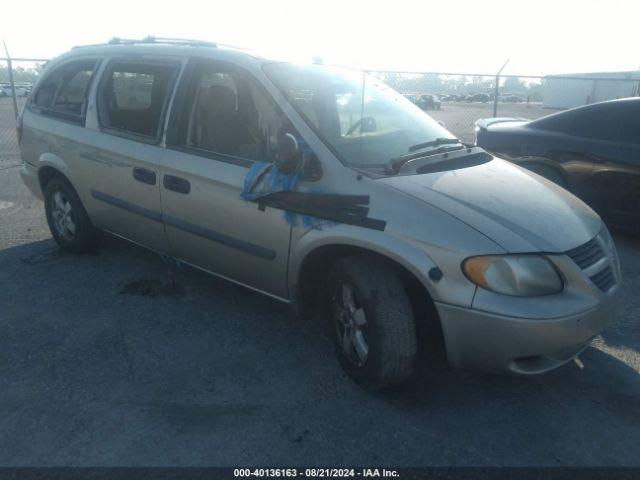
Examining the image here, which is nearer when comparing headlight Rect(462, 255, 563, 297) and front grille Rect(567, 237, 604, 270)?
headlight Rect(462, 255, 563, 297)

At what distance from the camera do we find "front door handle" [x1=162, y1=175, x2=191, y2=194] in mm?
3516

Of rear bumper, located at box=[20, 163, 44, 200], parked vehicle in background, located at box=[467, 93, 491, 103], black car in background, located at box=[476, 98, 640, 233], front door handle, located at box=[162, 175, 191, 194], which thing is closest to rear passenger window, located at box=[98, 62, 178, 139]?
front door handle, located at box=[162, 175, 191, 194]

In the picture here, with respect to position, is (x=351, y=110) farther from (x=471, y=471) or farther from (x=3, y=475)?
(x=3, y=475)

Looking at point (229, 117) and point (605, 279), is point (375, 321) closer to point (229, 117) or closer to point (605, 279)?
point (605, 279)

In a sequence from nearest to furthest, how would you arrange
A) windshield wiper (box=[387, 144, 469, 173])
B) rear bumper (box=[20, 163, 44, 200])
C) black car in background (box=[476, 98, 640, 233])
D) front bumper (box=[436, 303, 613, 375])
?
front bumper (box=[436, 303, 613, 375]) < windshield wiper (box=[387, 144, 469, 173]) < rear bumper (box=[20, 163, 44, 200]) < black car in background (box=[476, 98, 640, 233])

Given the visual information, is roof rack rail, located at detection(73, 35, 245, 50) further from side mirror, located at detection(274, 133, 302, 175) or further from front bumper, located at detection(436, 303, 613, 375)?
front bumper, located at detection(436, 303, 613, 375)

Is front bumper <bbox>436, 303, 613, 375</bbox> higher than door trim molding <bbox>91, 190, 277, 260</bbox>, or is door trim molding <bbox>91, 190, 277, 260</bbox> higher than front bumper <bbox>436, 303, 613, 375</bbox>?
door trim molding <bbox>91, 190, 277, 260</bbox>

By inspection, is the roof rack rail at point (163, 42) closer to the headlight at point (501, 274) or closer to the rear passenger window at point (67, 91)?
the rear passenger window at point (67, 91)

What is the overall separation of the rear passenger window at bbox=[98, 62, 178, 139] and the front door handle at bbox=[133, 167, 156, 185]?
0.80ft

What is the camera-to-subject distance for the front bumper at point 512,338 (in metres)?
2.44

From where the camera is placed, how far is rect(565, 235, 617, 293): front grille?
2656 mm

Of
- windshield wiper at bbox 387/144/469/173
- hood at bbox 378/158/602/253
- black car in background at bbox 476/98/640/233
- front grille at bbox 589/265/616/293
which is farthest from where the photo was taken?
black car in background at bbox 476/98/640/233

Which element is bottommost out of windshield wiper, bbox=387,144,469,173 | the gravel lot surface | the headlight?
the gravel lot surface

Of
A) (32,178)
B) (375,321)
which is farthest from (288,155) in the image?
(32,178)
